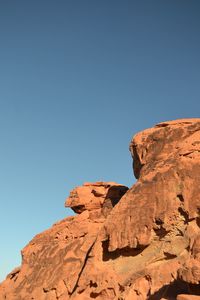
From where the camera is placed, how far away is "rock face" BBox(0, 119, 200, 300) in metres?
20.8

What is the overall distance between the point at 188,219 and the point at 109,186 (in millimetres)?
15623

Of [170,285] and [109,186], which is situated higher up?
[109,186]

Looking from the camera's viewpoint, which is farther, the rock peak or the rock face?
the rock peak

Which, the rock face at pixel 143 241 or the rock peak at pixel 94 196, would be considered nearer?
the rock face at pixel 143 241

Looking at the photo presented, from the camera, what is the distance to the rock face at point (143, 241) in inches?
820

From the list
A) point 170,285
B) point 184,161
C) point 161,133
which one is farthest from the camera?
point 161,133

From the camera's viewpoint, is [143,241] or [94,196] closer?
[143,241]

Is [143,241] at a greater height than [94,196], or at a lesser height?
lesser

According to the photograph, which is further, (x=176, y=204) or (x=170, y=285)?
(x=176, y=204)

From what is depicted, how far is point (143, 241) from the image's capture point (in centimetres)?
2327

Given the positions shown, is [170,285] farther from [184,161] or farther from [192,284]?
[184,161]

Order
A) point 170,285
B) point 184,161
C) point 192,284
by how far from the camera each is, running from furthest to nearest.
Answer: point 184,161 → point 170,285 → point 192,284

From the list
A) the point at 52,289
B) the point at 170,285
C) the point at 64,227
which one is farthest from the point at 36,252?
the point at 170,285

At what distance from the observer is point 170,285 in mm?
19391
